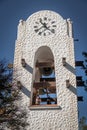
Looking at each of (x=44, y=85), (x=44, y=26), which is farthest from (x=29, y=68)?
(x=44, y=26)

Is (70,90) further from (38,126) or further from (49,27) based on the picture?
(49,27)

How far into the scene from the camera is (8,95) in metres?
8.07

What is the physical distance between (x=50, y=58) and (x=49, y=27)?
6.27 feet

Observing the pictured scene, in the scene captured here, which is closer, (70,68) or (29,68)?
(70,68)

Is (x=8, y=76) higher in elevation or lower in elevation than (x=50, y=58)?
lower

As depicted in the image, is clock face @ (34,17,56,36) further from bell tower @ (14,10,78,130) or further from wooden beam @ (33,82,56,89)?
wooden beam @ (33,82,56,89)

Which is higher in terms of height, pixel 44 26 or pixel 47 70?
pixel 44 26

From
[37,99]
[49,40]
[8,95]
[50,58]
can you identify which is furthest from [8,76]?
[50,58]

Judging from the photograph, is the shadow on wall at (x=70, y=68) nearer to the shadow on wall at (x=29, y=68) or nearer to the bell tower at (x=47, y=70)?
the bell tower at (x=47, y=70)

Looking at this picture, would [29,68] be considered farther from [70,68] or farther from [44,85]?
[70,68]

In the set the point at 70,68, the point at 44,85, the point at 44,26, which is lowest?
the point at 44,85

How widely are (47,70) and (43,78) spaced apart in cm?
59

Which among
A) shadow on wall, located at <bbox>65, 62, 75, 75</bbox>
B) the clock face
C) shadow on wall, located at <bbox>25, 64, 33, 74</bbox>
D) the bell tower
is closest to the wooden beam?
the bell tower

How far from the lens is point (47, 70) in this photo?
585 inches
